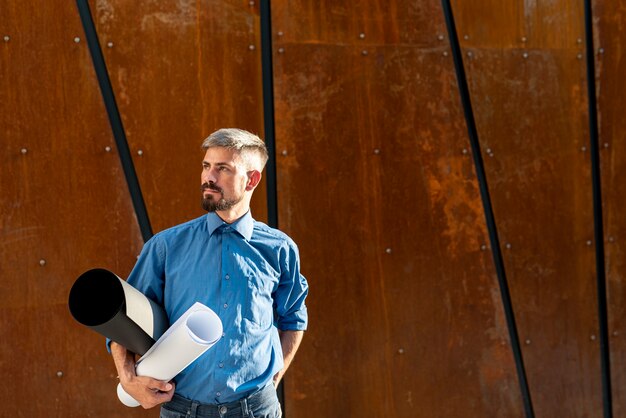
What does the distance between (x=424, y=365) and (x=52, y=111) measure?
1.76 meters

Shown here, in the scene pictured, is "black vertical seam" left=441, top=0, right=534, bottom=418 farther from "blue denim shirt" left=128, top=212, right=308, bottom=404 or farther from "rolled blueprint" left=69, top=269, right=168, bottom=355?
"rolled blueprint" left=69, top=269, right=168, bottom=355

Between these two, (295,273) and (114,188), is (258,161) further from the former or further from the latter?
(114,188)

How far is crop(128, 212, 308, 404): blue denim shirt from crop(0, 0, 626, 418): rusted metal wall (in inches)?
45.3

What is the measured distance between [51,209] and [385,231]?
1.29 meters

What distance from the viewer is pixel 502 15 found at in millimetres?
3514

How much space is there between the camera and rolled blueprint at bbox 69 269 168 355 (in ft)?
5.50

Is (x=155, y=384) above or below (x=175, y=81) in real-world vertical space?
below

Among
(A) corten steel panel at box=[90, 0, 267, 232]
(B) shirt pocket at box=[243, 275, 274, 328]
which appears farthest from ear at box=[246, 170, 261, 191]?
(A) corten steel panel at box=[90, 0, 267, 232]

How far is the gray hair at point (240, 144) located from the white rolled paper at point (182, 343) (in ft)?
1.44

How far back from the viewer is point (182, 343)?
66.6 inches

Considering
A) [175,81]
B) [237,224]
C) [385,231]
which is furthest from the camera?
[385,231]

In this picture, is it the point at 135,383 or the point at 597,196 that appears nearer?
the point at 135,383

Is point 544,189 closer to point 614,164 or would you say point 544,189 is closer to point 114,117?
point 614,164

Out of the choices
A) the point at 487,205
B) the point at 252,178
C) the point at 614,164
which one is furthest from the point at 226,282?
the point at 614,164
